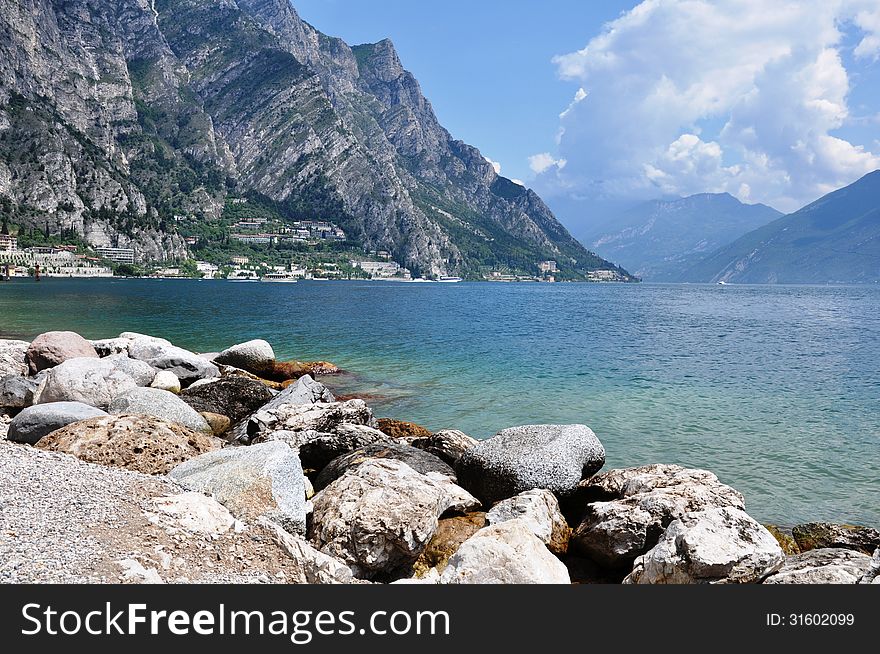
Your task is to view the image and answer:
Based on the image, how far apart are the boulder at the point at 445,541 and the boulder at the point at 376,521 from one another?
0.24 m

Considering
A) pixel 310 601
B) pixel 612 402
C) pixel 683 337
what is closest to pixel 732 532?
pixel 310 601

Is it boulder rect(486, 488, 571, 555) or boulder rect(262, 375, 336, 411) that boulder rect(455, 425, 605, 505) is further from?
boulder rect(262, 375, 336, 411)

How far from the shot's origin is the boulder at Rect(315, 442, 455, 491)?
10.3 meters

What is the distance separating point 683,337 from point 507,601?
44.4 m

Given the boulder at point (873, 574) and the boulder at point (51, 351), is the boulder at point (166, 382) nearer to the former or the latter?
the boulder at point (51, 351)

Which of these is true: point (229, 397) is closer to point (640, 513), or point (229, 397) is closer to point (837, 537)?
point (640, 513)

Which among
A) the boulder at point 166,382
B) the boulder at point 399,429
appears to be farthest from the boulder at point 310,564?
the boulder at point 166,382

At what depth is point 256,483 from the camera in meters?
7.73

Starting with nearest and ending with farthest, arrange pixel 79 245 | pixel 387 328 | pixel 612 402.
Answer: pixel 612 402 → pixel 387 328 → pixel 79 245

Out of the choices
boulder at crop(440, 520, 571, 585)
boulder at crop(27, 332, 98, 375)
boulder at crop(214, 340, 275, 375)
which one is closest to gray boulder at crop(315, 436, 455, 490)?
boulder at crop(440, 520, 571, 585)

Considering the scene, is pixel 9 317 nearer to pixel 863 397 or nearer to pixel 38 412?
pixel 38 412

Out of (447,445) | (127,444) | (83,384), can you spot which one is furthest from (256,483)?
(83,384)

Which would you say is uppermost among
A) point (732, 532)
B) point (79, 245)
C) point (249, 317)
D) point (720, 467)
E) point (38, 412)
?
point (79, 245)

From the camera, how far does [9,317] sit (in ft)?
162
